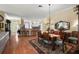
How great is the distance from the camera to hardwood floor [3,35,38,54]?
301 centimetres

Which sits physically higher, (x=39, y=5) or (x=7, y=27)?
(x=39, y=5)

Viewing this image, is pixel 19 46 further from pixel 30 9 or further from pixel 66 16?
pixel 66 16

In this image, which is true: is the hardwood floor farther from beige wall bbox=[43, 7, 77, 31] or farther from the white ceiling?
beige wall bbox=[43, 7, 77, 31]

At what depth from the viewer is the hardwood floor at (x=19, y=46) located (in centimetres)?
301

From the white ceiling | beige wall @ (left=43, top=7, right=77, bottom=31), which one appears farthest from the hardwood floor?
beige wall @ (left=43, top=7, right=77, bottom=31)

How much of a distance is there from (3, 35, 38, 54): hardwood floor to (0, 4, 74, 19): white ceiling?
466 mm

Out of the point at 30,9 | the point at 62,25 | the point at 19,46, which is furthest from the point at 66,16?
the point at 19,46

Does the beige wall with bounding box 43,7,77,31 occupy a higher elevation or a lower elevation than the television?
higher

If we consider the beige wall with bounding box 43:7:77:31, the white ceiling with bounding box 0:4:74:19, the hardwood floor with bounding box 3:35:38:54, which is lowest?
the hardwood floor with bounding box 3:35:38:54

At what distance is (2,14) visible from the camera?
3012 millimetres
